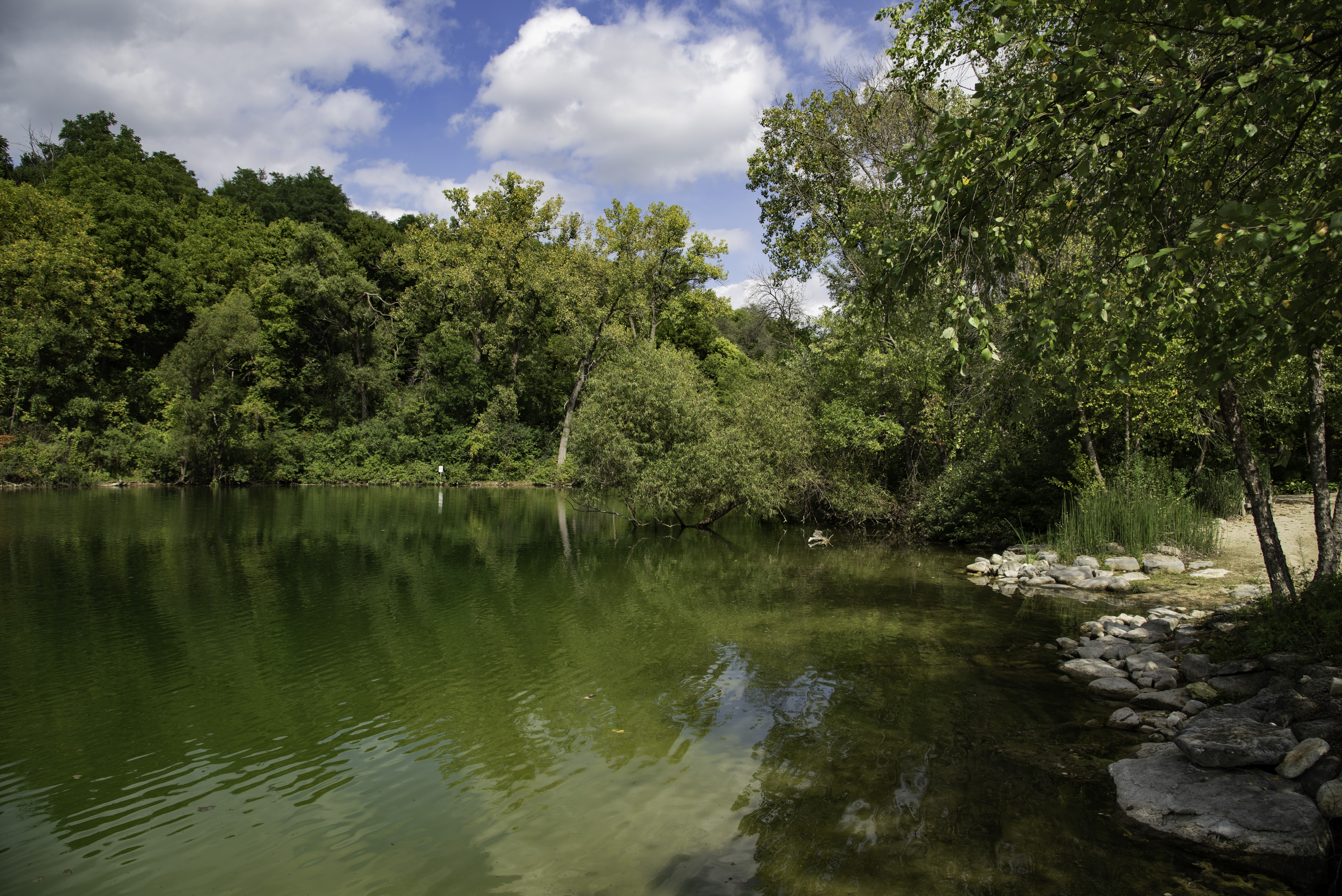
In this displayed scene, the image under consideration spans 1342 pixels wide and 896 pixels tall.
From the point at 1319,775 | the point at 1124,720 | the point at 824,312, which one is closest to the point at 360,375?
the point at 824,312

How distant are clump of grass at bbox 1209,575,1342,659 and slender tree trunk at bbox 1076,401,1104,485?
8735mm

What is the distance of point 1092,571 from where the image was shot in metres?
15.1

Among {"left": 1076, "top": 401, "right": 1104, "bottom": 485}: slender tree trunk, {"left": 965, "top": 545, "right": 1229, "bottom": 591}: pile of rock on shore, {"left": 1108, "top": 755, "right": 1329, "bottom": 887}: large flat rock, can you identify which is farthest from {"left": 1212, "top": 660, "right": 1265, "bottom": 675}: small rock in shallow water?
{"left": 1076, "top": 401, "right": 1104, "bottom": 485}: slender tree trunk

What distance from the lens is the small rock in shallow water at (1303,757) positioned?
5211 millimetres

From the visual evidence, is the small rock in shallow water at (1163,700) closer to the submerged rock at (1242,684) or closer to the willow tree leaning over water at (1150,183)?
the submerged rock at (1242,684)

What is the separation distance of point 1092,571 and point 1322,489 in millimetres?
6932

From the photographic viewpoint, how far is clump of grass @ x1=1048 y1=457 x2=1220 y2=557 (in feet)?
52.5

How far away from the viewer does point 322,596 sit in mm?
13742

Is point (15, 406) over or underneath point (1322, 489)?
over

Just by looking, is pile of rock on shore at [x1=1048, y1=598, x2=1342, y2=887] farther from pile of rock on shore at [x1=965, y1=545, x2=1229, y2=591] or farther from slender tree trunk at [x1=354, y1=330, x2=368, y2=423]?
slender tree trunk at [x1=354, y1=330, x2=368, y2=423]

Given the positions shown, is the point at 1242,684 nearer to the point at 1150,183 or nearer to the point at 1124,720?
the point at 1124,720

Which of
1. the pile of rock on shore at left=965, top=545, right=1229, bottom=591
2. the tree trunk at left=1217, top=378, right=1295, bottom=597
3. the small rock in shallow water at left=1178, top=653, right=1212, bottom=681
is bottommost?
the pile of rock on shore at left=965, top=545, right=1229, bottom=591

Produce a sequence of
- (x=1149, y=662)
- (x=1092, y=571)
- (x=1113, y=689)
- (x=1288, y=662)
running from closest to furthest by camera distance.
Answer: (x=1288, y=662) < (x=1113, y=689) < (x=1149, y=662) < (x=1092, y=571)

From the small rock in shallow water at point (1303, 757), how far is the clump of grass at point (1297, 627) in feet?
6.63
